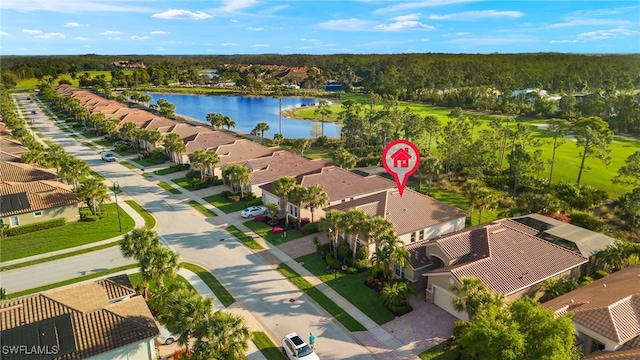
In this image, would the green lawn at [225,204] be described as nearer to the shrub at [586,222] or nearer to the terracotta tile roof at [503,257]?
the terracotta tile roof at [503,257]

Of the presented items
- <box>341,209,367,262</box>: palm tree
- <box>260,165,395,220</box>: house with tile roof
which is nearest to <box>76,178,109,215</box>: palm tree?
<box>260,165,395,220</box>: house with tile roof

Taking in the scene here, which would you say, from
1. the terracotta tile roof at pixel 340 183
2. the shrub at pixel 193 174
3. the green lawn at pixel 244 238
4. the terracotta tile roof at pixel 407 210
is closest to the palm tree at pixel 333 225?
the terracotta tile roof at pixel 407 210

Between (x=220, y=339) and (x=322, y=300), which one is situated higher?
(x=220, y=339)

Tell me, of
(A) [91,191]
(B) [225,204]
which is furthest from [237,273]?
(A) [91,191]

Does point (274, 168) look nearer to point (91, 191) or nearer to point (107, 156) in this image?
point (91, 191)

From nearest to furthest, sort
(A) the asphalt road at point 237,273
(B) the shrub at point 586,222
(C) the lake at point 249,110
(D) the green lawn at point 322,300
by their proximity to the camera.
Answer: (A) the asphalt road at point 237,273 → (D) the green lawn at point 322,300 → (B) the shrub at point 586,222 → (C) the lake at point 249,110
